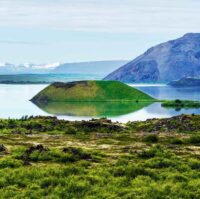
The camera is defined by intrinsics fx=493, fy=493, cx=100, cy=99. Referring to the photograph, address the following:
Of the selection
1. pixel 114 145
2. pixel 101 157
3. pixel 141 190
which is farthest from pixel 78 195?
pixel 114 145

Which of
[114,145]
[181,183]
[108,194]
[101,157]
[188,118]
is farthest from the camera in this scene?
[188,118]

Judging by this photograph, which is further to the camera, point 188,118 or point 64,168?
point 188,118

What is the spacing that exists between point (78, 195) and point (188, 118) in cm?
6783

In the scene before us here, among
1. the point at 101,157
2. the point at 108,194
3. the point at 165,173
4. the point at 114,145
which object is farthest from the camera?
the point at 114,145

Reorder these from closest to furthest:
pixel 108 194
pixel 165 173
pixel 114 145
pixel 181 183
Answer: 1. pixel 108 194
2. pixel 181 183
3. pixel 165 173
4. pixel 114 145

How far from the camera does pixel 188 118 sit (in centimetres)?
9175

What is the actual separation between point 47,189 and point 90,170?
5.20 m

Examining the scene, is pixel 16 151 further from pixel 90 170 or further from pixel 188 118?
pixel 188 118

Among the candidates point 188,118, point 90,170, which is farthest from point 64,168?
point 188,118

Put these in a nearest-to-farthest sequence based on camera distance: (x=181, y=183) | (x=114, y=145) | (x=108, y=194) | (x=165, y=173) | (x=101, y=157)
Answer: (x=108, y=194) < (x=181, y=183) < (x=165, y=173) < (x=101, y=157) < (x=114, y=145)

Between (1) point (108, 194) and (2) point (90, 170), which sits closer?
(1) point (108, 194)

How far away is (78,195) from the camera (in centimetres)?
2627

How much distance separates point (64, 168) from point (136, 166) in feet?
15.3

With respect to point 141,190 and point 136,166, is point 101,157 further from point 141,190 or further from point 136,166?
point 141,190
